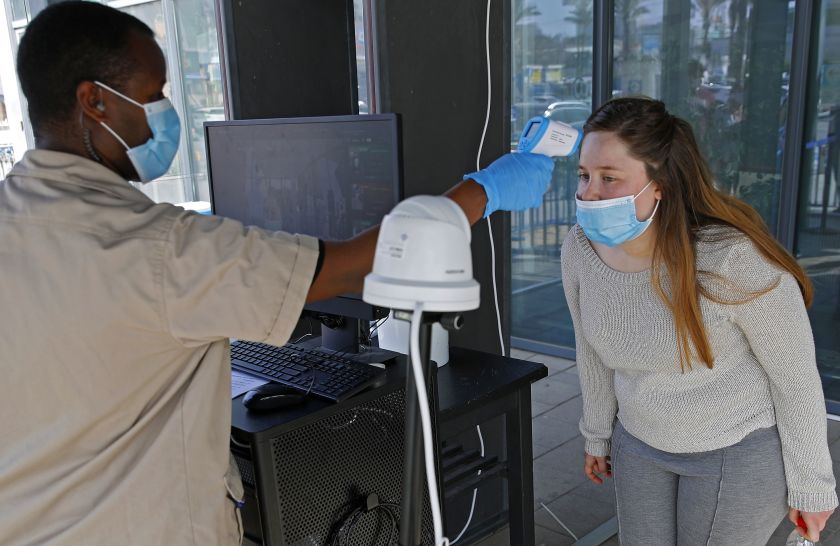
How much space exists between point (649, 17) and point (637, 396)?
109 inches

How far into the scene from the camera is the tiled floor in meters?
2.47

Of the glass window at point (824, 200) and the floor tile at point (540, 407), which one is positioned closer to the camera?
the glass window at point (824, 200)

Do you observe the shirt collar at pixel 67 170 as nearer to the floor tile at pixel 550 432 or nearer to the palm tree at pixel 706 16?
the floor tile at pixel 550 432

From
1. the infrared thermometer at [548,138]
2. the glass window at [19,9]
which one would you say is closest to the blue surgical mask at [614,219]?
the infrared thermometer at [548,138]

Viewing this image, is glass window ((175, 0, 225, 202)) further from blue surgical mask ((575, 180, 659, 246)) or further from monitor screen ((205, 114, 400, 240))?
blue surgical mask ((575, 180, 659, 246))

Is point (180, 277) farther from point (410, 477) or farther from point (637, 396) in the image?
point (637, 396)

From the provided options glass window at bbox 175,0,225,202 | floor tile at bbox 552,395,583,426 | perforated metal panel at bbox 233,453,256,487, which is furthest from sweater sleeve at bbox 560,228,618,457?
glass window at bbox 175,0,225,202

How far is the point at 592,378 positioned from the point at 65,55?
1.23 meters

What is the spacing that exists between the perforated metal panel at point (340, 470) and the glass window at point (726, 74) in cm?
262

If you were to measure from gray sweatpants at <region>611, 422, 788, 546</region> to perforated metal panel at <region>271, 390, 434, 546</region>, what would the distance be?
0.45m

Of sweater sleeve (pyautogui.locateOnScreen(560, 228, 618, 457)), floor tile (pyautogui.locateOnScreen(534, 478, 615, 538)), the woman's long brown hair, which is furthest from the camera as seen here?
floor tile (pyautogui.locateOnScreen(534, 478, 615, 538))

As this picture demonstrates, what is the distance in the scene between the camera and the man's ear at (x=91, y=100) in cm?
100

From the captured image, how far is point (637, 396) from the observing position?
1.51 metres

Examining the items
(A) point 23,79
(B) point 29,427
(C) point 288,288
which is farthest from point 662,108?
(B) point 29,427
